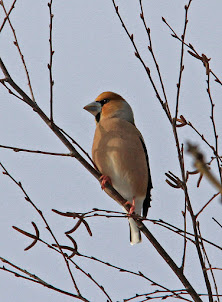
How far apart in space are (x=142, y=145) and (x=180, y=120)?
1895mm

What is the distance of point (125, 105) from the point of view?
510cm

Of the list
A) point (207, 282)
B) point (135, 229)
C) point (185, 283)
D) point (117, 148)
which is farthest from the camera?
point (135, 229)

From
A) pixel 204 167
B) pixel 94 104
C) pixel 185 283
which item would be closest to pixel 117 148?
pixel 94 104

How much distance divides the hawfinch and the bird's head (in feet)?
0.18

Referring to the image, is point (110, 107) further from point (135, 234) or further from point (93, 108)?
point (135, 234)

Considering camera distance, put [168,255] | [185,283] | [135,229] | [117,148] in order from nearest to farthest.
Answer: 1. [185,283]
2. [168,255]
3. [117,148]
4. [135,229]

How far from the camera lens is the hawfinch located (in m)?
4.19

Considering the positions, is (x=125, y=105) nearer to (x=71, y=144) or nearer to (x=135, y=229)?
(x=135, y=229)

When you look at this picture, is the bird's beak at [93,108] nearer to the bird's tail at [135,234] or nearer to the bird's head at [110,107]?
the bird's head at [110,107]

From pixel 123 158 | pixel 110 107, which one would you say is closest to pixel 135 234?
pixel 123 158

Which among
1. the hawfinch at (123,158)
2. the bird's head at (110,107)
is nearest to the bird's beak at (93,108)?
the bird's head at (110,107)

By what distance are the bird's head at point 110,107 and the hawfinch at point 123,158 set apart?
0.06 metres

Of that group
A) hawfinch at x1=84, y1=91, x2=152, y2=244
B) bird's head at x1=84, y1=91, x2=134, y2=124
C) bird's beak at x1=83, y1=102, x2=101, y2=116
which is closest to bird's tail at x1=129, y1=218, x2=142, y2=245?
hawfinch at x1=84, y1=91, x2=152, y2=244

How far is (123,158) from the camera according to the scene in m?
4.19
